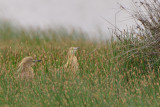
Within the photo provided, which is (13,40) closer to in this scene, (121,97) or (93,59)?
(93,59)

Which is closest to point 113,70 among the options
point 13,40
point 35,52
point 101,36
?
point 35,52

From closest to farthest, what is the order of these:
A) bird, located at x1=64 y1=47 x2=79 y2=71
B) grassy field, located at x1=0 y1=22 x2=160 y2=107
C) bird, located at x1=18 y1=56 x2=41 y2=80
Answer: grassy field, located at x1=0 y1=22 x2=160 y2=107 → bird, located at x1=18 y1=56 x2=41 y2=80 → bird, located at x1=64 y1=47 x2=79 y2=71

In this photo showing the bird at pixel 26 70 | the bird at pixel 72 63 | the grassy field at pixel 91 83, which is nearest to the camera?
the grassy field at pixel 91 83

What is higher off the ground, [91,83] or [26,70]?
[26,70]

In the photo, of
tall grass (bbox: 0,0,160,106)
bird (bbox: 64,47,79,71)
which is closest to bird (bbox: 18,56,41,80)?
tall grass (bbox: 0,0,160,106)

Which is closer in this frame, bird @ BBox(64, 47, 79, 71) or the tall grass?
the tall grass

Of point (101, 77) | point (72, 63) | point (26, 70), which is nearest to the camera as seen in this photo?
point (101, 77)

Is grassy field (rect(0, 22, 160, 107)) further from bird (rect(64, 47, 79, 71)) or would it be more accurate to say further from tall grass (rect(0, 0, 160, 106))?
bird (rect(64, 47, 79, 71))

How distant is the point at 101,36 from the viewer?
13.9 meters

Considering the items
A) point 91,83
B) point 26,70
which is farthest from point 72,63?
point 91,83

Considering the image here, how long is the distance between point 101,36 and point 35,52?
3713 millimetres

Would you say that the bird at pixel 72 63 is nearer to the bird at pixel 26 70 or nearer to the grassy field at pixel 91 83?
the grassy field at pixel 91 83

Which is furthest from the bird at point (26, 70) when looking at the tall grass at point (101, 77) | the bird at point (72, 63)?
the bird at point (72, 63)

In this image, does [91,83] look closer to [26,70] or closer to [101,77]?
[101,77]
